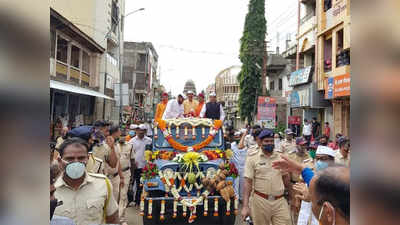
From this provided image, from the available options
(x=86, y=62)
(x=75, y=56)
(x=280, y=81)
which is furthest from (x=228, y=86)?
(x=75, y=56)

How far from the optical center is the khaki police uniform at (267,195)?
4133 mm

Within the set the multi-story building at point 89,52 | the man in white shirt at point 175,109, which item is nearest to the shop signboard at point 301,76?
the multi-story building at point 89,52

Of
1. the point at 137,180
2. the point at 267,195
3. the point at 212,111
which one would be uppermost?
the point at 212,111

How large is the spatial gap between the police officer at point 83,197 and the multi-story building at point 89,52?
1043 cm

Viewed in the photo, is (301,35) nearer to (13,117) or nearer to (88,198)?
(88,198)

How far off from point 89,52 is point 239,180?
50.2ft

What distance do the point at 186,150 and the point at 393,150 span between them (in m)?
5.91

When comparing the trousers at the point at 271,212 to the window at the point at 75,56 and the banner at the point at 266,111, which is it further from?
the window at the point at 75,56

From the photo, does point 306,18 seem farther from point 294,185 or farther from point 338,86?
point 294,185

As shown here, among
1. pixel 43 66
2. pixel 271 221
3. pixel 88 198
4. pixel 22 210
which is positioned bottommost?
pixel 271 221

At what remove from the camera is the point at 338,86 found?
13312 mm

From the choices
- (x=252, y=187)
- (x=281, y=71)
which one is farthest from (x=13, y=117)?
(x=281, y=71)

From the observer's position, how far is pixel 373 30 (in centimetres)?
73

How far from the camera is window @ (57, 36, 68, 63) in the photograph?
1464cm
